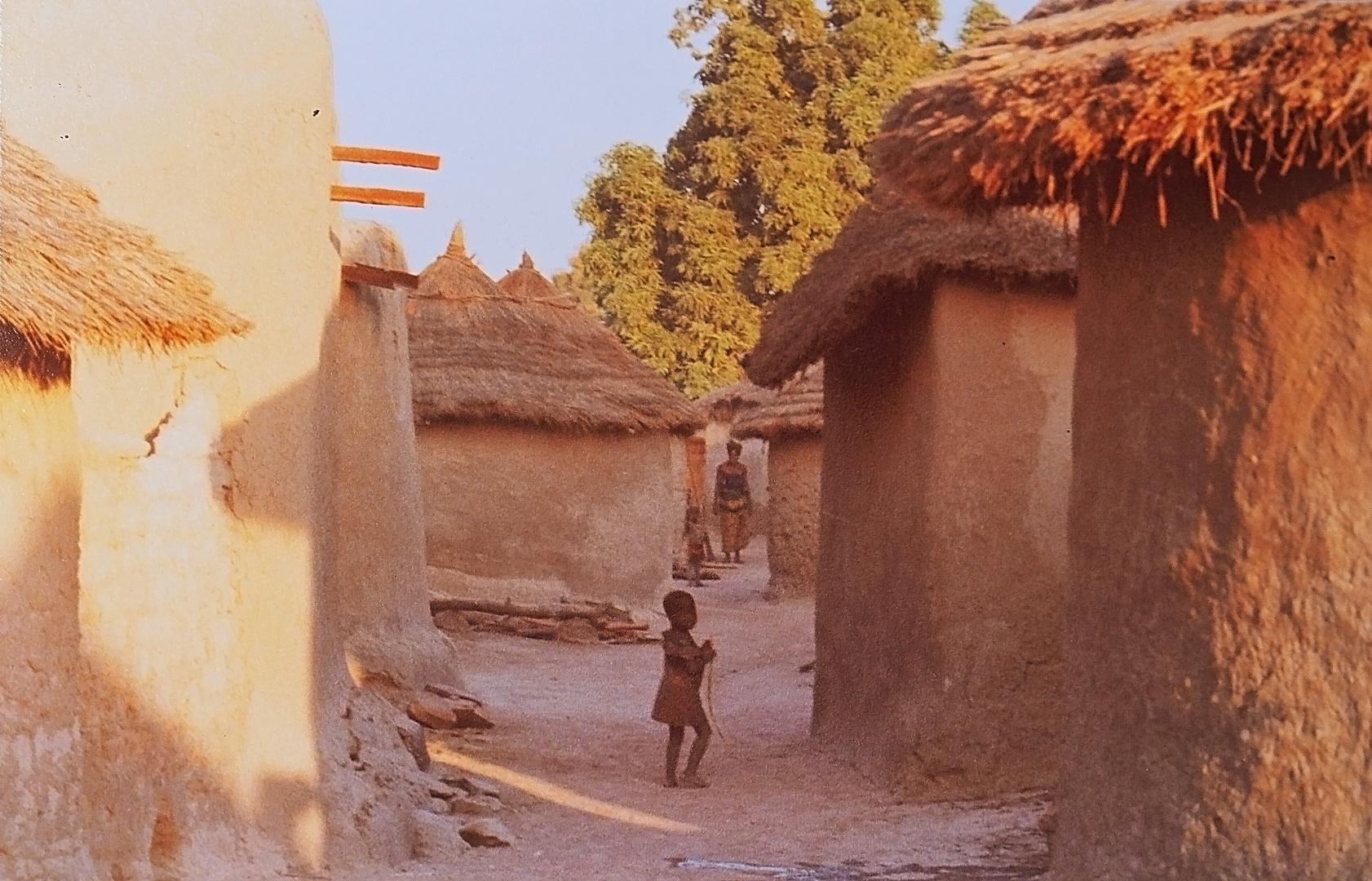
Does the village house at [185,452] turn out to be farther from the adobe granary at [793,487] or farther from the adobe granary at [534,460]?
the adobe granary at [793,487]

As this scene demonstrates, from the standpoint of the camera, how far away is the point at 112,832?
225 inches

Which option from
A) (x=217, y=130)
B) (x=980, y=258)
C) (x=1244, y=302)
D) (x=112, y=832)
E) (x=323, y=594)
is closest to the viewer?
(x=1244, y=302)

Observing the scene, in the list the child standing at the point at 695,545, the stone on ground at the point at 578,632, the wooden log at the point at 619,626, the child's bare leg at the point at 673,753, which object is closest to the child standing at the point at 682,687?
the child's bare leg at the point at 673,753

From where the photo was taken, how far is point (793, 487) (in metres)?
19.4

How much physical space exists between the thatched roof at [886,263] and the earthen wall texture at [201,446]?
109 inches

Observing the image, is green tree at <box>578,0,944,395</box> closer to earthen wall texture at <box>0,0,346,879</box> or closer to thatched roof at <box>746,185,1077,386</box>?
thatched roof at <box>746,185,1077,386</box>

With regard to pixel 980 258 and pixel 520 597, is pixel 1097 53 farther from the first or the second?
pixel 520 597

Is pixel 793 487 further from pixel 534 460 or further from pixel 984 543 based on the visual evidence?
pixel 984 543

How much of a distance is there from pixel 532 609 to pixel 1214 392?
11311mm

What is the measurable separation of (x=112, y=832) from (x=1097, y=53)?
397cm

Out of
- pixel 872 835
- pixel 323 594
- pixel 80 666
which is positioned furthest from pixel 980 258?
pixel 80 666

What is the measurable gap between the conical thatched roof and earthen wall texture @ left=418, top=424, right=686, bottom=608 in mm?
10355

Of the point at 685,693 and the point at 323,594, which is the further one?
the point at 685,693

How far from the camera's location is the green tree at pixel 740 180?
27938 mm
